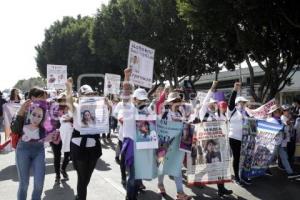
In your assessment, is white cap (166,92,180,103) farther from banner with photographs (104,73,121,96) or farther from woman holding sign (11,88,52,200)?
banner with photographs (104,73,121,96)

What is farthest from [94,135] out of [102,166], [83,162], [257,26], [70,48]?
[70,48]

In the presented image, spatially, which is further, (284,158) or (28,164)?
(284,158)

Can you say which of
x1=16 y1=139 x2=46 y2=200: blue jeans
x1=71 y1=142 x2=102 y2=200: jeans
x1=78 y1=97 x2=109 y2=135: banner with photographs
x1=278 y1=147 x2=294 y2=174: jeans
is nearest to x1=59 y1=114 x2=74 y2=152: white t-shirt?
x1=16 y1=139 x2=46 y2=200: blue jeans

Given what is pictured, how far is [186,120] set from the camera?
8.06 metres

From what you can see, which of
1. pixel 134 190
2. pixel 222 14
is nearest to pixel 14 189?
pixel 134 190

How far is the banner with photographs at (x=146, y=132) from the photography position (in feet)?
22.1

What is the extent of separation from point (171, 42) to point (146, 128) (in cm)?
2376

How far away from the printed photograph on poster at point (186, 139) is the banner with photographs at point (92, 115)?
1.92 metres

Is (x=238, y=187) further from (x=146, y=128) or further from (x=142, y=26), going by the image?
(x=142, y=26)

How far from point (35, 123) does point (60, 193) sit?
231 cm

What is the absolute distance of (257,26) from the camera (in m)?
19.6

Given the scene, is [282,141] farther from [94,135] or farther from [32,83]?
[32,83]

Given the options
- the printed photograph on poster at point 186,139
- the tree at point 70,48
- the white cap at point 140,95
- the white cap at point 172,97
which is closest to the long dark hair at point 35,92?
the white cap at point 140,95

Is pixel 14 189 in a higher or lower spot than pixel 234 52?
lower
